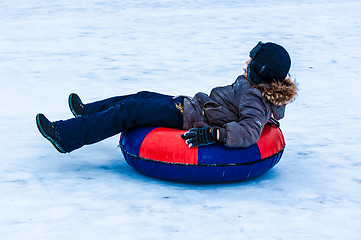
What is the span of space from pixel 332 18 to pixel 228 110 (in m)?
6.42

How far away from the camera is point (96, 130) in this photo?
3750 millimetres

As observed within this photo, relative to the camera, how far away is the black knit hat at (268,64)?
3.52m

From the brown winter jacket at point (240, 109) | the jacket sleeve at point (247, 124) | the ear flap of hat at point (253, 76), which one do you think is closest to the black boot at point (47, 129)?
the brown winter jacket at point (240, 109)

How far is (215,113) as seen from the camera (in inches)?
146

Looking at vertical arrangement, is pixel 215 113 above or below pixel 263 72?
below

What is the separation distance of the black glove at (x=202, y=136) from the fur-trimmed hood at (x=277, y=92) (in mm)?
375

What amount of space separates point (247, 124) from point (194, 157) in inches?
13.7

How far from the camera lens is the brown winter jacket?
345 cm

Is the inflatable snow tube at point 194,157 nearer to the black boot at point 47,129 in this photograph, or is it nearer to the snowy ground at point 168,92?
the snowy ground at point 168,92

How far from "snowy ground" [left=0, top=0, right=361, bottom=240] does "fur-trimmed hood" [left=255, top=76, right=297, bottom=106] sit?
51 cm

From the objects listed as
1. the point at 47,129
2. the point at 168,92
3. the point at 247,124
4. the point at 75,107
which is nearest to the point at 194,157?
the point at 247,124

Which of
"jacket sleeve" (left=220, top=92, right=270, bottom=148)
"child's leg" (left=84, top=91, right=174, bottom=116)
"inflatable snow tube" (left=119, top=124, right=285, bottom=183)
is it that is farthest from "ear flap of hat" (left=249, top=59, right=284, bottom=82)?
"child's leg" (left=84, top=91, right=174, bottom=116)

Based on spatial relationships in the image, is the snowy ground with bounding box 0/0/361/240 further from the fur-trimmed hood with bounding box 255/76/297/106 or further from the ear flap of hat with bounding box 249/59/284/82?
the ear flap of hat with bounding box 249/59/284/82

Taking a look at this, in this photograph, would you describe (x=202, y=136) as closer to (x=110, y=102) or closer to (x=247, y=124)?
(x=247, y=124)
